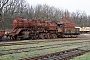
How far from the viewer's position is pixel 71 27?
1455 inches

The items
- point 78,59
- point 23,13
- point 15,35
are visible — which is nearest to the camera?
point 78,59

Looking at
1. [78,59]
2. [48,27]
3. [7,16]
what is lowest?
[78,59]

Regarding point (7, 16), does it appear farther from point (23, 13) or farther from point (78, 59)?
point (78, 59)

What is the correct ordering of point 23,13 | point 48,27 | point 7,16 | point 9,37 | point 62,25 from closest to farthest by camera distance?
point 9,37 < point 48,27 < point 62,25 < point 7,16 < point 23,13

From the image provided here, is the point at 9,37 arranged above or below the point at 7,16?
below

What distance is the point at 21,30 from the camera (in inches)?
1091

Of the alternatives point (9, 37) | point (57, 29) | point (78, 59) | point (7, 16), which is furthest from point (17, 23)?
point (7, 16)

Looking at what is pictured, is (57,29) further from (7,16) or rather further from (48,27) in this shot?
(7,16)

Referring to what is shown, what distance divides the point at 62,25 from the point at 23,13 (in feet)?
132

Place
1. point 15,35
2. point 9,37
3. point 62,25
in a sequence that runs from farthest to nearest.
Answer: point 62,25 → point 9,37 → point 15,35

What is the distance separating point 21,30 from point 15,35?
1248mm

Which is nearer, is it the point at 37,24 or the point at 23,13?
the point at 37,24

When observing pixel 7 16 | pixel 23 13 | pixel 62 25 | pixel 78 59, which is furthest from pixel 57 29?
pixel 23 13

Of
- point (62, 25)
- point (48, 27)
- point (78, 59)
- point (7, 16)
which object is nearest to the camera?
point (78, 59)
